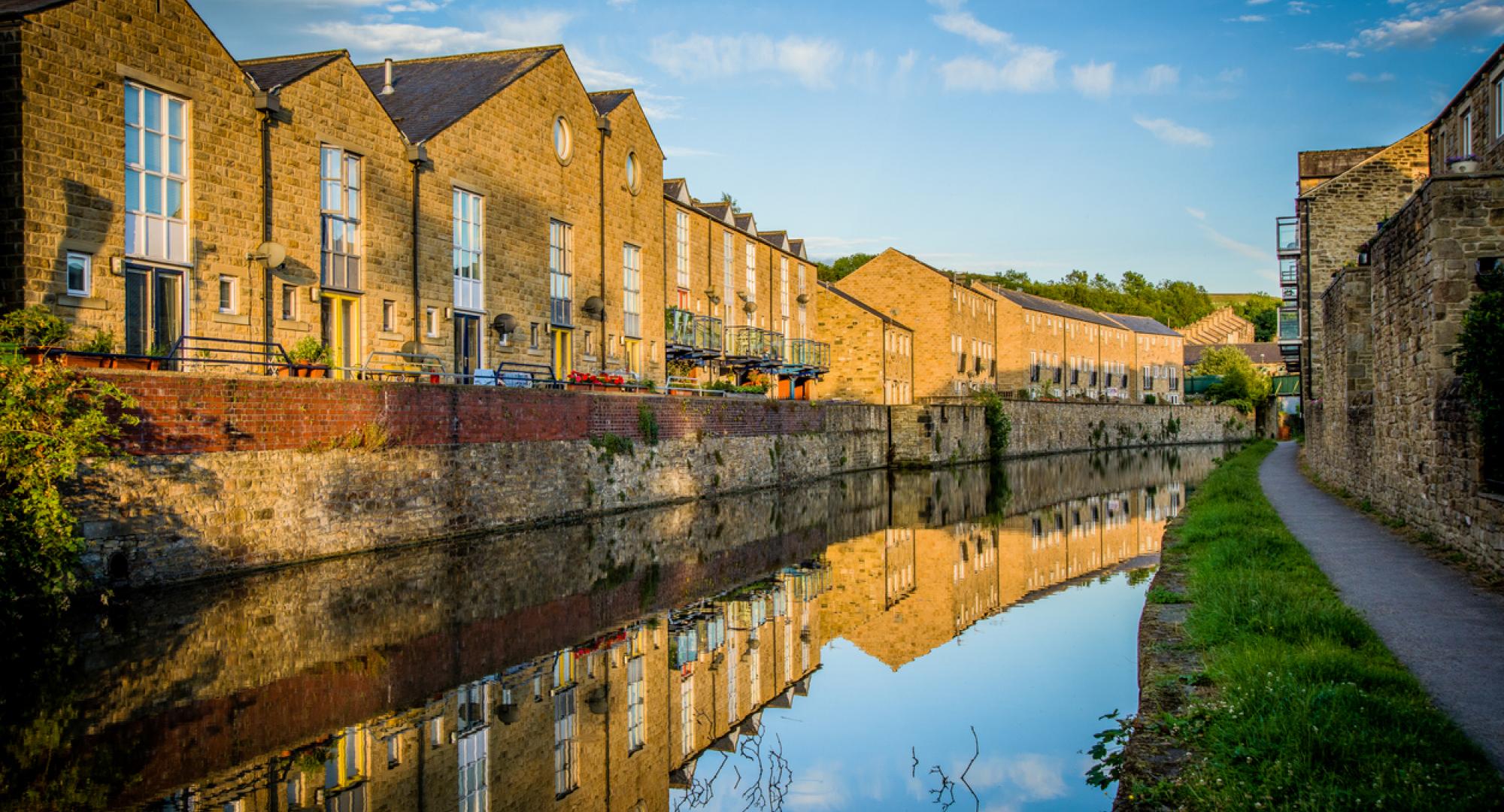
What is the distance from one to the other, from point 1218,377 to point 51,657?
83.8 metres

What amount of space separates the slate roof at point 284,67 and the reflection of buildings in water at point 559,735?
522 inches

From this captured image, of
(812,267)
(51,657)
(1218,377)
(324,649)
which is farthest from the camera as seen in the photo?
(1218,377)

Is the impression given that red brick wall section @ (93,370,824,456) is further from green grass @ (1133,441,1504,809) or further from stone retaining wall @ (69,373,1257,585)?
green grass @ (1133,441,1504,809)

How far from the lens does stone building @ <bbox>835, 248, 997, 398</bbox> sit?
2103 inches

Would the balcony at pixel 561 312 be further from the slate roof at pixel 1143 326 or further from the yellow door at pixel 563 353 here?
the slate roof at pixel 1143 326

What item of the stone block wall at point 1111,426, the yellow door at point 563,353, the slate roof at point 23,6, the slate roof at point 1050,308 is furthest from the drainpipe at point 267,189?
the slate roof at point 1050,308

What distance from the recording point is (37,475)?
10.8 m

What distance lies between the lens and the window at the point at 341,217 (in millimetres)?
19594

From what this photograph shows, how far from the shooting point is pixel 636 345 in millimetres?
30891

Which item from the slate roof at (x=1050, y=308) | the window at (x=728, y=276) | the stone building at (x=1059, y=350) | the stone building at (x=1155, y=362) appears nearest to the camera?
the window at (x=728, y=276)

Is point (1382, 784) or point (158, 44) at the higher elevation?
point (158, 44)

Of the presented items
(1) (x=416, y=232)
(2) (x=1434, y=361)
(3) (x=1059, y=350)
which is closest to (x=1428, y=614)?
(2) (x=1434, y=361)

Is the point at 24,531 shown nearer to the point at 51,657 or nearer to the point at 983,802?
the point at 51,657

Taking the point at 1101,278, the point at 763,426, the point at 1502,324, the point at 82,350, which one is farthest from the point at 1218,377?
the point at 82,350
